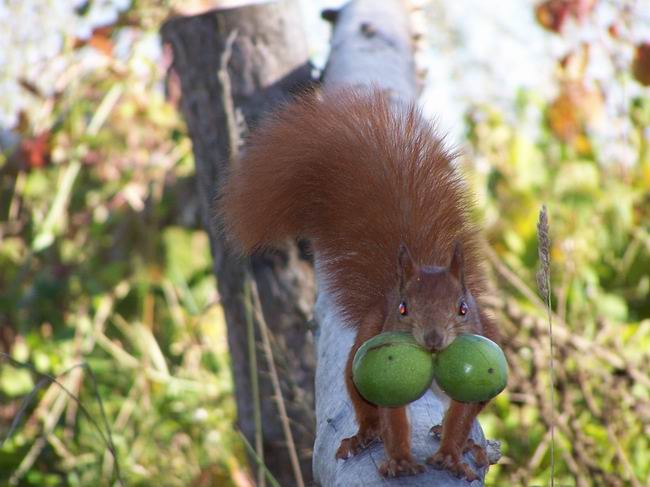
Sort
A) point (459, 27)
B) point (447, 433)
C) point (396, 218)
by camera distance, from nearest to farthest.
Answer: point (447, 433) → point (396, 218) → point (459, 27)

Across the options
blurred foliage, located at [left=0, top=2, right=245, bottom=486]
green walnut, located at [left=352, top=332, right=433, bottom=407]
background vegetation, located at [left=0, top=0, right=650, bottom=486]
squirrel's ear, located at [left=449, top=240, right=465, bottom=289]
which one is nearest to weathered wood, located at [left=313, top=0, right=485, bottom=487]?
green walnut, located at [left=352, top=332, right=433, bottom=407]

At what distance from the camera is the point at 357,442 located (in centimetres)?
140

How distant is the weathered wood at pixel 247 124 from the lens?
7.57ft

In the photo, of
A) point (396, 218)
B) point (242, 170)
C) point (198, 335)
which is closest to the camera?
point (396, 218)

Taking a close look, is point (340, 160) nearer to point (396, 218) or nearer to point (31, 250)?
point (396, 218)

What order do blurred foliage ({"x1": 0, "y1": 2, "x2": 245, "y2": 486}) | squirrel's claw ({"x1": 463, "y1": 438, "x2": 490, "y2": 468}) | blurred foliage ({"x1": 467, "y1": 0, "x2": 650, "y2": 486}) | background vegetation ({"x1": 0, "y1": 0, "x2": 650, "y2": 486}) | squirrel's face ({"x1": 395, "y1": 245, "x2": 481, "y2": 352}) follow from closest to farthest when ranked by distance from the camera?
squirrel's face ({"x1": 395, "y1": 245, "x2": 481, "y2": 352}) < squirrel's claw ({"x1": 463, "y1": 438, "x2": 490, "y2": 468}) < blurred foliage ({"x1": 467, "y1": 0, "x2": 650, "y2": 486}) < background vegetation ({"x1": 0, "y1": 0, "x2": 650, "y2": 486}) < blurred foliage ({"x1": 0, "y1": 2, "x2": 245, "y2": 486})

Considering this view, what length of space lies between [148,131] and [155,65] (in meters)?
0.28

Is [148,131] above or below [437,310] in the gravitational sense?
below

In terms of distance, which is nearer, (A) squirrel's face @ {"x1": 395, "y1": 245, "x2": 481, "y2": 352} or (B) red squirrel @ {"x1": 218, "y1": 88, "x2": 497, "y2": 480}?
(A) squirrel's face @ {"x1": 395, "y1": 245, "x2": 481, "y2": 352}

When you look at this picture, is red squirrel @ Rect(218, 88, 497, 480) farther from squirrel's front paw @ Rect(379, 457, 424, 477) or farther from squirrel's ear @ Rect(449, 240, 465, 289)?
squirrel's front paw @ Rect(379, 457, 424, 477)

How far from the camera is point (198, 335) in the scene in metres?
3.45

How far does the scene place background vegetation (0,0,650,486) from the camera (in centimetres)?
263

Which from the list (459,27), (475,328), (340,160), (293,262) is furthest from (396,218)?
(459,27)

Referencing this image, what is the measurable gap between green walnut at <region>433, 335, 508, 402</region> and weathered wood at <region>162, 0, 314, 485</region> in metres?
1.11
